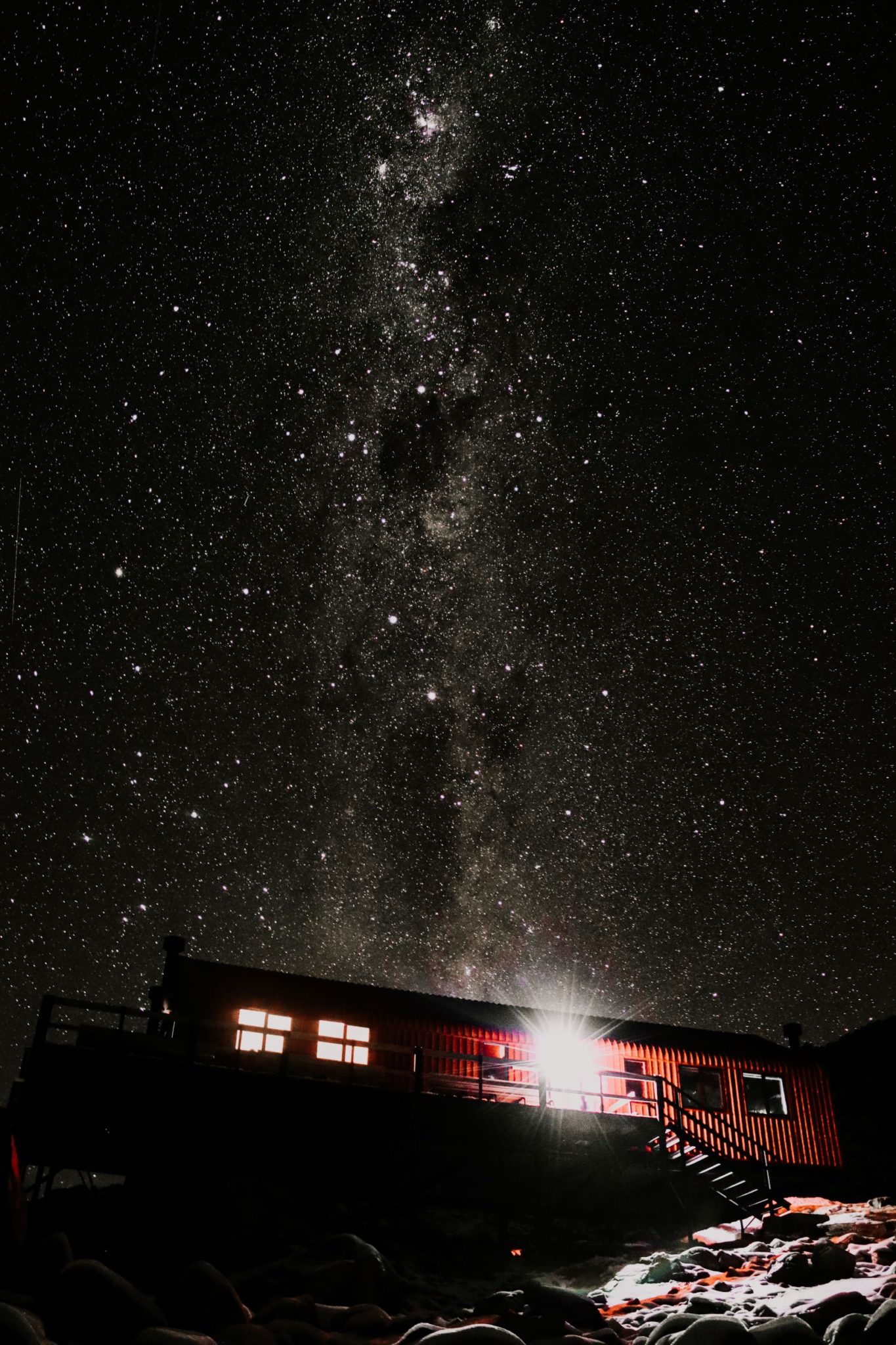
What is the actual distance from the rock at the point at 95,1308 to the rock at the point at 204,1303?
35cm

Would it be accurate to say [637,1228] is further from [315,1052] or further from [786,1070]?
[786,1070]

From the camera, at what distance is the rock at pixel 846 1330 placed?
31.9 feet

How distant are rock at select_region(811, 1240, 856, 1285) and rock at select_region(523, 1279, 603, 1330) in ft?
10.0

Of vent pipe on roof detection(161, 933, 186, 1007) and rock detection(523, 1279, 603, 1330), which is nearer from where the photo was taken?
rock detection(523, 1279, 603, 1330)

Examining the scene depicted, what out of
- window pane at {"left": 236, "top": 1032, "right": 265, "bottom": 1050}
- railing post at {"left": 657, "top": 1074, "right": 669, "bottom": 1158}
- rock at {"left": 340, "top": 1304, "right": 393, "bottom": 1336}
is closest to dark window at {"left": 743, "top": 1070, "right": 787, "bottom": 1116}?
railing post at {"left": 657, "top": 1074, "right": 669, "bottom": 1158}

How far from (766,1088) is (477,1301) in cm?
1585

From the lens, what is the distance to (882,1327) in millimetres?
9695

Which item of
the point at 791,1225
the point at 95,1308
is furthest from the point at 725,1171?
the point at 95,1308

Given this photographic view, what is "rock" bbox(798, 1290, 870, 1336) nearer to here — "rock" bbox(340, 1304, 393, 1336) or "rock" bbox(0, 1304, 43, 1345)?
"rock" bbox(340, 1304, 393, 1336)

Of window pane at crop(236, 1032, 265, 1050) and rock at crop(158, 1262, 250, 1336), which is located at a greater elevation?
window pane at crop(236, 1032, 265, 1050)

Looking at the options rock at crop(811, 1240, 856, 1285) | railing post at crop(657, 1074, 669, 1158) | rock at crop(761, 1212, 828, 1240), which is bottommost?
rock at crop(811, 1240, 856, 1285)

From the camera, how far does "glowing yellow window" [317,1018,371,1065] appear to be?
72.6 ft

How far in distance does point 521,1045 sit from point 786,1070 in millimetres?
8113

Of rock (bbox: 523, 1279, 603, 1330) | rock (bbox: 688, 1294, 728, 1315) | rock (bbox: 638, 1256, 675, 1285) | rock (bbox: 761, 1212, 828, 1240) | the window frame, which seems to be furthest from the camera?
the window frame
